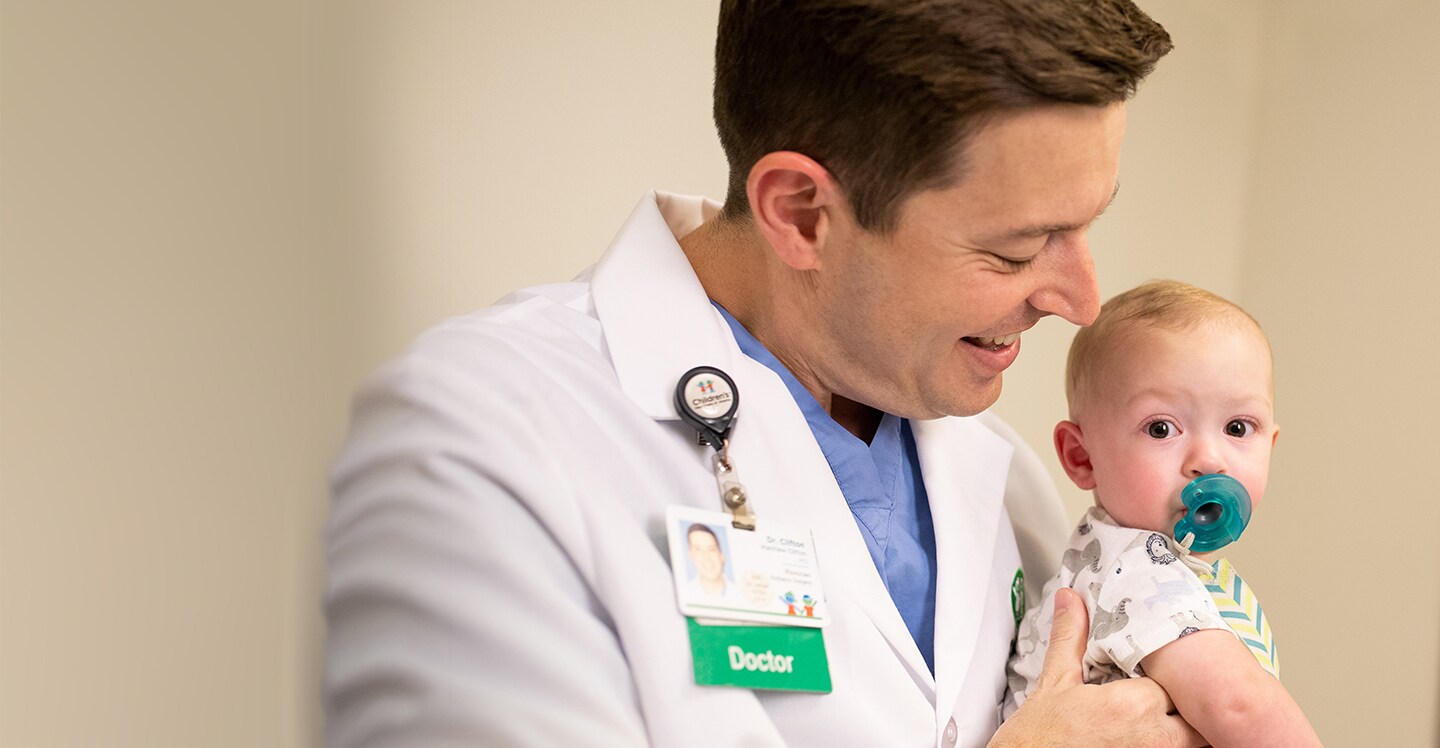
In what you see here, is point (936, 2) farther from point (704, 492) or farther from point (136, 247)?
point (136, 247)

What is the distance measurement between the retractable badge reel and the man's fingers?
40 cm

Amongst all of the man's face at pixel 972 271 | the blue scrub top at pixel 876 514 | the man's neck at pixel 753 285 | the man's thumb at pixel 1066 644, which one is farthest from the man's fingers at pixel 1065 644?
the man's neck at pixel 753 285

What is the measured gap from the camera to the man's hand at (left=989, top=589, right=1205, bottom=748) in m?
1.26

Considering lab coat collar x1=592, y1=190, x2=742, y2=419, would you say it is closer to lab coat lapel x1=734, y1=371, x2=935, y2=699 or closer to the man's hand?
lab coat lapel x1=734, y1=371, x2=935, y2=699

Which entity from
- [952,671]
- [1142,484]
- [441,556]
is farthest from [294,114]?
[1142,484]

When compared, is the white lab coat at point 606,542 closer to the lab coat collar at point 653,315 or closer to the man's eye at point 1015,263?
the lab coat collar at point 653,315

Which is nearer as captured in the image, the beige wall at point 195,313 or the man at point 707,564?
the beige wall at point 195,313

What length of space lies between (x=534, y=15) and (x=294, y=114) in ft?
3.08

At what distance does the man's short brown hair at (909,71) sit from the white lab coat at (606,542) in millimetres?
232

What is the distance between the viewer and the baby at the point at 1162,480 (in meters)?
1.31

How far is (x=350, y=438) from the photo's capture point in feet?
1.27

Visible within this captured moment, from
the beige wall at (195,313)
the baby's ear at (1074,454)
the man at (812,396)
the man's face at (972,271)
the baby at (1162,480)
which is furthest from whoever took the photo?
the baby's ear at (1074,454)

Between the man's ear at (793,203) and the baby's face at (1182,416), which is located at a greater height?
the man's ear at (793,203)

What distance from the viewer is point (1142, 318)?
1.47m
